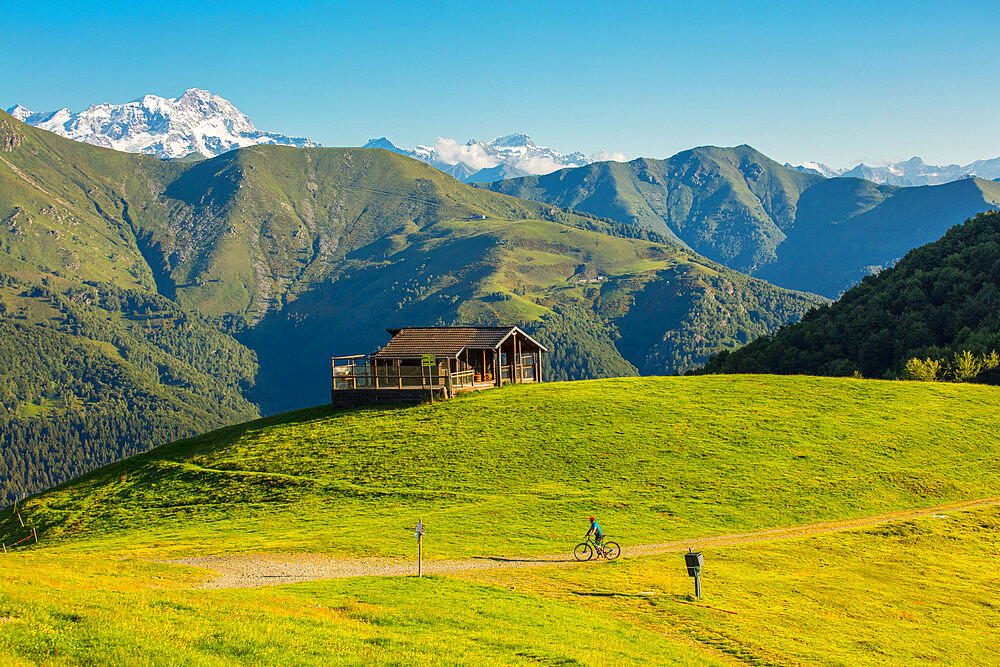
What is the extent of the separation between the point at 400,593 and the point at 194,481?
3409 cm

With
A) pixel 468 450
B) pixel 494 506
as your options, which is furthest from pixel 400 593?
pixel 468 450

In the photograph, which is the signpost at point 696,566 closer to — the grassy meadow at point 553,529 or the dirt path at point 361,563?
the grassy meadow at point 553,529

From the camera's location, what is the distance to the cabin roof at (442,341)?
7388 cm

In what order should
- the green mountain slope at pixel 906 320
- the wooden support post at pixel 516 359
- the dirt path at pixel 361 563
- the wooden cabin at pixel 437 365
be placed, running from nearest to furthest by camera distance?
the dirt path at pixel 361 563 → the wooden cabin at pixel 437 365 → the wooden support post at pixel 516 359 → the green mountain slope at pixel 906 320

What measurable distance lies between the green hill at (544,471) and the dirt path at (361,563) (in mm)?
1481

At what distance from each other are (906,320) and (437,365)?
7845cm

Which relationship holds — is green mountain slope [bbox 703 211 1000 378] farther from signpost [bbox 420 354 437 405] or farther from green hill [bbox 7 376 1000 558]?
signpost [bbox 420 354 437 405]

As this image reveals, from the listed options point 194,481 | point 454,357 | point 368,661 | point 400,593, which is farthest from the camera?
point 454,357

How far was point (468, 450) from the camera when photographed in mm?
55469

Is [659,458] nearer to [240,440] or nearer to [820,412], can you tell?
[820,412]

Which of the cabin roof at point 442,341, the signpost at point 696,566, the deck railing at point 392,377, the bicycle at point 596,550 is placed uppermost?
the cabin roof at point 442,341

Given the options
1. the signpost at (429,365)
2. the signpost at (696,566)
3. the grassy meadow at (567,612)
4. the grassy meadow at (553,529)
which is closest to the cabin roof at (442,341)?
the signpost at (429,365)

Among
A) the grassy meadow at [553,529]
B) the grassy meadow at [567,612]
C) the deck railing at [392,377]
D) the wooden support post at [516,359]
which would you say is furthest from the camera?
the wooden support post at [516,359]

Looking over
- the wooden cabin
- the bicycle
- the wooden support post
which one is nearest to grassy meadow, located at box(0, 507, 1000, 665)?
the bicycle
